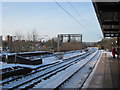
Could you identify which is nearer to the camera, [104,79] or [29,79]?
[104,79]

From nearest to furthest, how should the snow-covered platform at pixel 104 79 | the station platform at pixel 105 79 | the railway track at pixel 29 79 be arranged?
the station platform at pixel 105 79 < the snow-covered platform at pixel 104 79 < the railway track at pixel 29 79

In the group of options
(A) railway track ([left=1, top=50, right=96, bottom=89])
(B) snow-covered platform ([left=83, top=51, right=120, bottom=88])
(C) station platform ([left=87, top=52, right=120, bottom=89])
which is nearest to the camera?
(C) station platform ([left=87, top=52, right=120, bottom=89])

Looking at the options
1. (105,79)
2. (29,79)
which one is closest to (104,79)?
(105,79)

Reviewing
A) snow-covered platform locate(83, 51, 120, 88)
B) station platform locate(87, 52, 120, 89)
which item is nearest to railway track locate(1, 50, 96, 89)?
snow-covered platform locate(83, 51, 120, 88)

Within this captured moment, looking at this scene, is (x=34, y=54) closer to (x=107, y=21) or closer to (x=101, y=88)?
(x=107, y=21)

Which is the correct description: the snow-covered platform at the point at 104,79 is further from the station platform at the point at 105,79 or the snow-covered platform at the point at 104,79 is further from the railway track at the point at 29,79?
the railway track at the point at 29,79

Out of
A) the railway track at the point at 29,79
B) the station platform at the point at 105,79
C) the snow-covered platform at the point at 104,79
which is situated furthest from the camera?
the railway track at the point at 29,79

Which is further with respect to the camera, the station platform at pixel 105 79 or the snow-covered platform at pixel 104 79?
the snow-covered platform at pixel 104 79

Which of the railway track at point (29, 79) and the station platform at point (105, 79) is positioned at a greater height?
the station platform at point (105, 79)

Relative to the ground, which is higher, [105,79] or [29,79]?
[105,79]

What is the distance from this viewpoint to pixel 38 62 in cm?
2247

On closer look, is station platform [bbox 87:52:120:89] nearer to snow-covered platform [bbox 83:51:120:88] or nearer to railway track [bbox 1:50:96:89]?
snow-covered platform [bbox 83:51:120:88]

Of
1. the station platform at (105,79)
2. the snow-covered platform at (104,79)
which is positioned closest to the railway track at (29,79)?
the snow-covered platform at (104,79)

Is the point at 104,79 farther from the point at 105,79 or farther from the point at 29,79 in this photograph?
the point at 29,79
